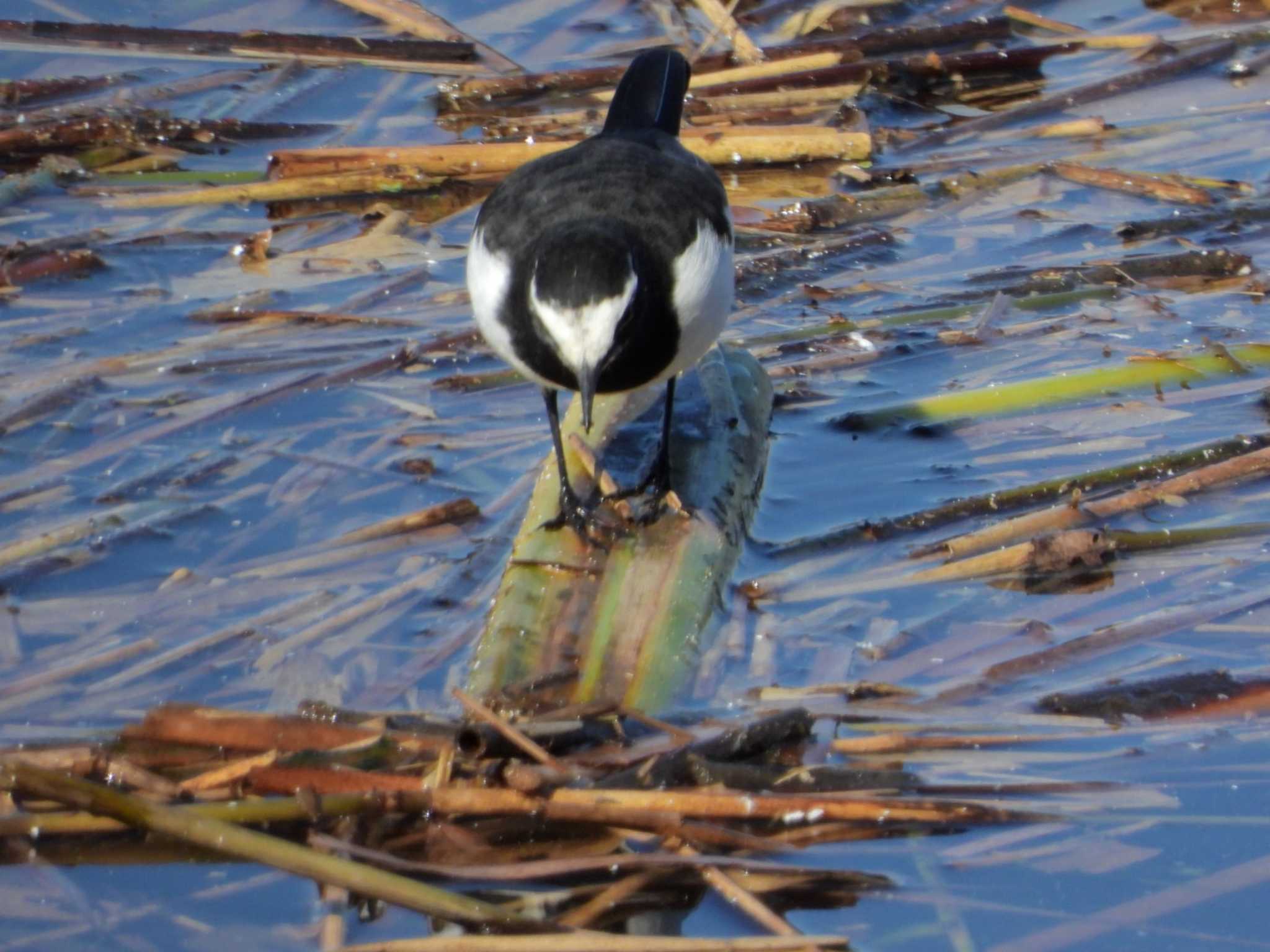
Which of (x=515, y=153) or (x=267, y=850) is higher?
(x=267, y=850)

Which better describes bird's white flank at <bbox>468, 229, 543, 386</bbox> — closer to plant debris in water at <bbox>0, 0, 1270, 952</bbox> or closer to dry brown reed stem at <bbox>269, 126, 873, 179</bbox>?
plant debris in water at <bbox>0, 0, 1270, 952</bbox>

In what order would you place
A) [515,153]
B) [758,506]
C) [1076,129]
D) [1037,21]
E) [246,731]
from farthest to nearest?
[1037,21] < [1076,129] < [515,153] < [758,506] < [246,731]

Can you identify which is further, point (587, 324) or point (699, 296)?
point (699, 296)

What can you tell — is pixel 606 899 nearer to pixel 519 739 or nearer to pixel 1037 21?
pixel 519 739

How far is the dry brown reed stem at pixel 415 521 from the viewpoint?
466cm

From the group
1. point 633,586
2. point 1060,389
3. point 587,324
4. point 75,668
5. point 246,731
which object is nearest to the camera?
point 246,731

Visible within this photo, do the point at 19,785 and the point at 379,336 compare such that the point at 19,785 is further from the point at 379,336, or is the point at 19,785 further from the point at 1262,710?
the point at 379,336

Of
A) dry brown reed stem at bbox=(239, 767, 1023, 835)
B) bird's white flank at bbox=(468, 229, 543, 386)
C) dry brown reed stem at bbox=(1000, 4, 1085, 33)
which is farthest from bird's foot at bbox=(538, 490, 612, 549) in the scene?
dry brown reed stem at bbox=(1000, 4, 1085, 33)

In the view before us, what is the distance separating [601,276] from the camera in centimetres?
422

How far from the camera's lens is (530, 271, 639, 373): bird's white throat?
13.9 ft

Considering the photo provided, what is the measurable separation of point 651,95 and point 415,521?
1.97 metres

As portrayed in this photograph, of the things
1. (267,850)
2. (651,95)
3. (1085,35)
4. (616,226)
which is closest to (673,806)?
(267,850)

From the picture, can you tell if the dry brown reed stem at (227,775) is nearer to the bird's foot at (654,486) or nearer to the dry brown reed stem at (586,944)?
the dry brown reed stem at (586,944)

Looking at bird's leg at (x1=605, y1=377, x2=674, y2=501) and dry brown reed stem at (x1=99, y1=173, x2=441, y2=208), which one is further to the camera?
dry brown reed stem at (x1=99, y1=173, x2=441, y2=208)
